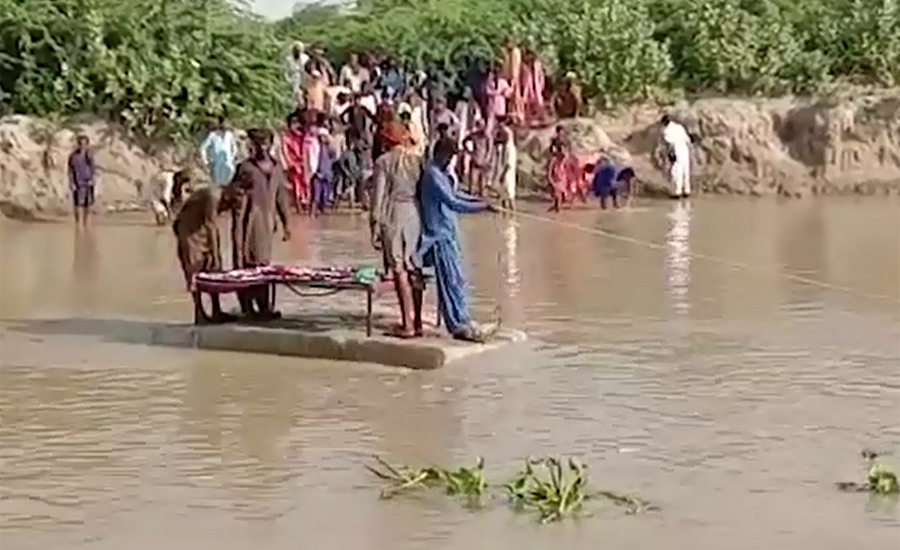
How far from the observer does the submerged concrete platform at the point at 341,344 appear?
12.2 metres

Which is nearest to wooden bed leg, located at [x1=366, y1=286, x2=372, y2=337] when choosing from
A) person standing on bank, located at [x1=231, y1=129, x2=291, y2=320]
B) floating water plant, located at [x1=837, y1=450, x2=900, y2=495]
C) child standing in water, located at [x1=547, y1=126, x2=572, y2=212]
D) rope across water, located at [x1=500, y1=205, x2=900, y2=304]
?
person standing on bank, located at [x1=231, y1=129, x2=291, y2=320]

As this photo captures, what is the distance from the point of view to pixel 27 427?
420 inches

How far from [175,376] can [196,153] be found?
14.9m

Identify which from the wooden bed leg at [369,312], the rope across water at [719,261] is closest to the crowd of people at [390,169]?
the wooden bed leg at [369,312]

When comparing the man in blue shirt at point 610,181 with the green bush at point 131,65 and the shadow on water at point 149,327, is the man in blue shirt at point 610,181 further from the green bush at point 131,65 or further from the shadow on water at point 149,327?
the shadow on water at point 149,327

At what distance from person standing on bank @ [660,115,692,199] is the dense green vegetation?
242 centimetres

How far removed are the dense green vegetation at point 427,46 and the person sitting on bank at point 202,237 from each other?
13164 mm

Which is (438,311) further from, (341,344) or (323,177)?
(323,177)

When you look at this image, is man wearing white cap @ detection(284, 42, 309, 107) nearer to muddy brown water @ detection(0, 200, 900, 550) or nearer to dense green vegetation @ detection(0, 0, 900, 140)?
dense green vegetation @ detection(0, 0, 900, 140)

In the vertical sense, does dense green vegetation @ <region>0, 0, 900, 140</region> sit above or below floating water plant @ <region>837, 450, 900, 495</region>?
above

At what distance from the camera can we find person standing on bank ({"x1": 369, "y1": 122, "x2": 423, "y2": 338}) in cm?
1245

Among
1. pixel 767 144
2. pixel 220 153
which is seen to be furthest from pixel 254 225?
pixel 767 144

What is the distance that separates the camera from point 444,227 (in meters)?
12.4

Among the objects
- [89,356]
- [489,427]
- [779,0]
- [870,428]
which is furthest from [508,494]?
[779,0]
